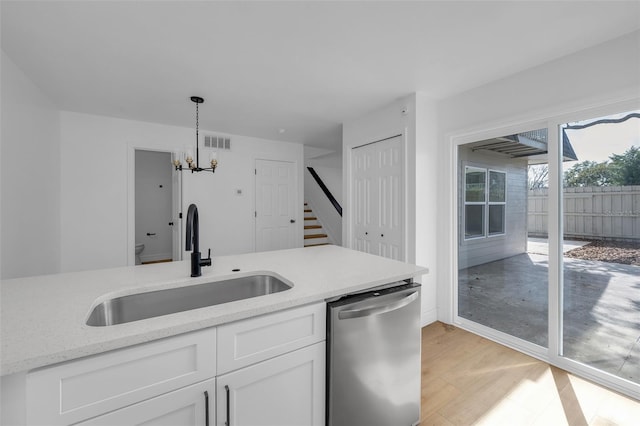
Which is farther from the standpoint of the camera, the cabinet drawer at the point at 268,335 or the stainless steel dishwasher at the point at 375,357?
the stainless steel dishwasher at the point at 375,357

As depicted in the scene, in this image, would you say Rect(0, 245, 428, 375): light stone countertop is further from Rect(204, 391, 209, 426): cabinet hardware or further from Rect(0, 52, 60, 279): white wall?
Rect(0, 52, 60, 279): white wall

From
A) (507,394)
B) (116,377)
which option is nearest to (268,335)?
(116,377)

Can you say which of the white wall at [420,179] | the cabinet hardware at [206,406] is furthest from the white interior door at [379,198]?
the cabinet hardware at [206,406]

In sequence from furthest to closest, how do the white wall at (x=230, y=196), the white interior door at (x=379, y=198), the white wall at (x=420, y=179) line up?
the white wall at (x=230, y=196), the white interior door at (x=379, y=198), the white wall at (x=420, y=179)

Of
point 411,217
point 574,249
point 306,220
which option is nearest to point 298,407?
point 411,217

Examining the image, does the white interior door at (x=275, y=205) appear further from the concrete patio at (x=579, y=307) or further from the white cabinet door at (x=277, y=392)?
the white cabinet door at (x=277, y=392)

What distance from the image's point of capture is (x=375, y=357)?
4.44ft

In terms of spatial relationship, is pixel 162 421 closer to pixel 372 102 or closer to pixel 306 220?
pixel 372 102

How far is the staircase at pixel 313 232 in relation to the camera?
569 centimetres

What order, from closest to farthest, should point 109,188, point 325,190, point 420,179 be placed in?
point 420,179
point 109,188
point 325,190

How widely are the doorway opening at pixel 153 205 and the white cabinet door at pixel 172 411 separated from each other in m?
5.15

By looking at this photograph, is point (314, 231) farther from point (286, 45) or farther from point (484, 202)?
point (286, 45)

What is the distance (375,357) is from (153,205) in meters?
5.84

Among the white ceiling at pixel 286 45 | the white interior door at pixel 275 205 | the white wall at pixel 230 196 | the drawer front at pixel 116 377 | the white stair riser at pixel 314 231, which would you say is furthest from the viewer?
the white stair riser at pixel 314 231
